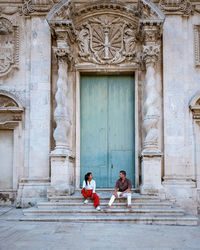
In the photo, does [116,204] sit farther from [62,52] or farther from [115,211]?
[62,52]

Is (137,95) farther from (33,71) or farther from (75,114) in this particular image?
(33,71)

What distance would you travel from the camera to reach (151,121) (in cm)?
1023

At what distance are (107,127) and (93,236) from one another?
204 inches

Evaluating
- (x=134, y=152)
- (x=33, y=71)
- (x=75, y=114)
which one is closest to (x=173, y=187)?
(x=134, y=152)

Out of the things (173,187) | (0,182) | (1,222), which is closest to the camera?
(1,222)

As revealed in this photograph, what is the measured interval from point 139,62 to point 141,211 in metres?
→ 5.04

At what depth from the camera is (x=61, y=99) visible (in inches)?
415

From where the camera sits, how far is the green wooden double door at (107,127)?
11.4m

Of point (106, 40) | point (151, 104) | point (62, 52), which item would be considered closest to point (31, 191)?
point (62, 52)

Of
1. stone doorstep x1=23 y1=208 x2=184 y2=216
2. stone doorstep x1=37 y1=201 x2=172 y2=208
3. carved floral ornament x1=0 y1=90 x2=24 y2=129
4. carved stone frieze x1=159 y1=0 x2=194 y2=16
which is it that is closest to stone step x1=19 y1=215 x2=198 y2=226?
stone doorstep x1=23 y1=208 x2=184 y2=216

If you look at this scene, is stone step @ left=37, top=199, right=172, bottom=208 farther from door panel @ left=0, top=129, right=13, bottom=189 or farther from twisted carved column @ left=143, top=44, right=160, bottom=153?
door panel @ left=0, top=129, right=13, bottom=189

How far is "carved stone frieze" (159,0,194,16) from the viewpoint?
11164 mm

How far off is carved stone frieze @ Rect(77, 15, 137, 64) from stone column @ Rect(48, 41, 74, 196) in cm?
100

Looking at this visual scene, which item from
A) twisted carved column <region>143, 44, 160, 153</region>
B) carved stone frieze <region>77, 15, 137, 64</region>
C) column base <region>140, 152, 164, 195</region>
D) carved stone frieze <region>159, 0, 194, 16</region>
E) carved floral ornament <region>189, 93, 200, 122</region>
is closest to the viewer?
column base <region>140, 152, 164, 195</region>
